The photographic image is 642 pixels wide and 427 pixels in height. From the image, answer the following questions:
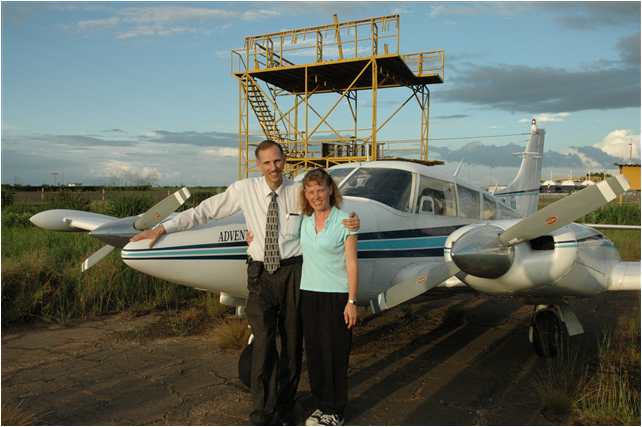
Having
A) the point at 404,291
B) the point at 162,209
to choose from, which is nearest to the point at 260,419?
the point at 404,291

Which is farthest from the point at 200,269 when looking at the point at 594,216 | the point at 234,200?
the point at 594,216

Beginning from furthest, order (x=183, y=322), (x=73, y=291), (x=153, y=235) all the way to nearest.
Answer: (x=73, y=291) < (x=183, y=322) < (x=153, y=235)

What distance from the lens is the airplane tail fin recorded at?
455 inches

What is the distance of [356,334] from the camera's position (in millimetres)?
7074

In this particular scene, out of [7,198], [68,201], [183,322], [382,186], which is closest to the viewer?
[382,186]

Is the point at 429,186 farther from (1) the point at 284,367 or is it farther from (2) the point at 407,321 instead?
(1) the point at 284,367

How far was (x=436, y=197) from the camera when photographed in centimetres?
634

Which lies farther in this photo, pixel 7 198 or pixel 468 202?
pixel 7 198

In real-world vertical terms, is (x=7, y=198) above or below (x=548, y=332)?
above

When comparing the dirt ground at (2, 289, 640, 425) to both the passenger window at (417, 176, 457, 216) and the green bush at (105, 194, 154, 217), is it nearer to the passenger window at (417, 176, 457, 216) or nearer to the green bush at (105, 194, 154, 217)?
the passenger window at (417, 176, 457, 216)

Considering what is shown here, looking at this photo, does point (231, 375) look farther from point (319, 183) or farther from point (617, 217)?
point (617, 217)

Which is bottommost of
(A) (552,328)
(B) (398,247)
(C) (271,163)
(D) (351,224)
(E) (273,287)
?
(A) (552,328)

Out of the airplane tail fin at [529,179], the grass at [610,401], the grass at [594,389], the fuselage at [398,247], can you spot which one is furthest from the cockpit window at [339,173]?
the airplane tail fin at [529,179]

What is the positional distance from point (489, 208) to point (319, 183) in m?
4.68
